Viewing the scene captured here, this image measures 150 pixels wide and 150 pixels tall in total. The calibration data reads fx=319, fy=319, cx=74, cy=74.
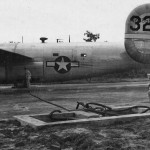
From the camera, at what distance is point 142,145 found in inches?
264

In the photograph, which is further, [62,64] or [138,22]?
[62,64]

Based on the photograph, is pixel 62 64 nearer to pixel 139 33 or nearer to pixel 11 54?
pixel 11 54

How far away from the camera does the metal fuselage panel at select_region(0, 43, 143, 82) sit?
74.9 ft

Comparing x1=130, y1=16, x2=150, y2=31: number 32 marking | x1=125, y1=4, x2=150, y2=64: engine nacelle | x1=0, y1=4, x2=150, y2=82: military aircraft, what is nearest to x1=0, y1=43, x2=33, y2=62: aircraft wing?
x1=0, y1=4, x2=150, y2=82: military aircraft

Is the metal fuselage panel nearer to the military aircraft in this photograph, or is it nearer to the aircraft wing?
the military aircraft

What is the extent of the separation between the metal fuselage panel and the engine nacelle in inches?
628

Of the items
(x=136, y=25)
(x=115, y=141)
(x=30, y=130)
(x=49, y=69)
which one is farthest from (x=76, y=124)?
(x=49, y=69)

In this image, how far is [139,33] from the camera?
687cm

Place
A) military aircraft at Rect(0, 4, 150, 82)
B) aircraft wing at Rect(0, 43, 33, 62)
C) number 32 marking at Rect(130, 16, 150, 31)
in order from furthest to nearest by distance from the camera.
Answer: military aircraft at Rect(0, 4, 150, 82)
aircraft wing at Rect(0, 43, 33, 62)
number 32 marking at Rect(130, 16, 150, 31)

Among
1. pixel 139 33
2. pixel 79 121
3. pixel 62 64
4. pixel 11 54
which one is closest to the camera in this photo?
pixel 139 33

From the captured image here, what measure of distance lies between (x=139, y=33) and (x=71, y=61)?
16.2 metres

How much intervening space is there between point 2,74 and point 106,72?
7483 millimetres

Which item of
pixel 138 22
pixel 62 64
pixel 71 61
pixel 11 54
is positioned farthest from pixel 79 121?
pixel 11 54

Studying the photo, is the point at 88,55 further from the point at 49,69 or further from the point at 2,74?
the point at 2,74
